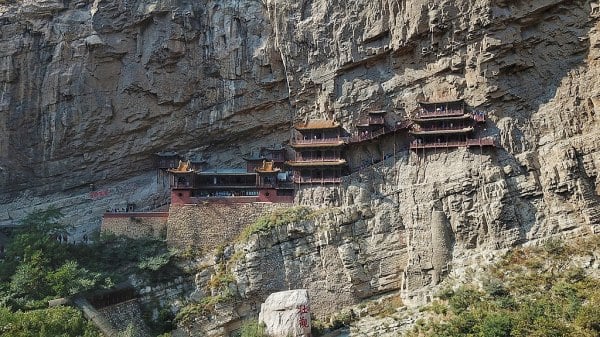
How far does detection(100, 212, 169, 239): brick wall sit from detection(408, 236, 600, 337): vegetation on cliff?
1388 centimetres

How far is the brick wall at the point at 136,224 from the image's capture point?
3159 cm

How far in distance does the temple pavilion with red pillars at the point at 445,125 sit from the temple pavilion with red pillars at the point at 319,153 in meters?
3.94

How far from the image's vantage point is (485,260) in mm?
27766

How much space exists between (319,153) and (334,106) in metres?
2.86

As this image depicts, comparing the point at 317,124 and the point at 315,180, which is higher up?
the point at 317,124

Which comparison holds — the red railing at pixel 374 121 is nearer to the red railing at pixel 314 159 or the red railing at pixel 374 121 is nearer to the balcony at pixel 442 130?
the balcony at pixel 442 130

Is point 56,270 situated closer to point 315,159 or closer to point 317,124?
point 315,159

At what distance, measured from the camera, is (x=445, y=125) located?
1248 inches

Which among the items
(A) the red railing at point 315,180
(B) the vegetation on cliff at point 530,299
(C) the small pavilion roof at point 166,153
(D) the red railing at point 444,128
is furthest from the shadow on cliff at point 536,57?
(C) the small pavilion roof at point 166,153

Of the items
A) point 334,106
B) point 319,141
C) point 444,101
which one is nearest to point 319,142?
point 319,141

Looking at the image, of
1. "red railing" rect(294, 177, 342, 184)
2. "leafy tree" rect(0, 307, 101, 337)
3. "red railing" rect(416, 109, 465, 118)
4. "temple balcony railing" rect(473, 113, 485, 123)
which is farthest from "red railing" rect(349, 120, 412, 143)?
"leafy tree" rect(0, 307, 101, 337)

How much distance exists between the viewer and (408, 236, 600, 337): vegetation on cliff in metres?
21.9

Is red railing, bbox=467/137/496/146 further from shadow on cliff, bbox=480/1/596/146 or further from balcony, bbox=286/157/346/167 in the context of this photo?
balcony, bbox=286/157/346/167

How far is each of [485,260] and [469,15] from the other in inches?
479
